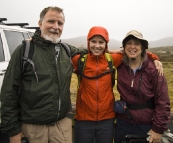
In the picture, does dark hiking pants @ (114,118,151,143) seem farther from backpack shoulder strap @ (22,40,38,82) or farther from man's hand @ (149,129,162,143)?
backpack shoulder strap @ (22,40,38,82)

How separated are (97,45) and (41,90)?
Answer: 115 cm

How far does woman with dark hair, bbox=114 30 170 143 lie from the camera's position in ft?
8.54

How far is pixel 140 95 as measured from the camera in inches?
106

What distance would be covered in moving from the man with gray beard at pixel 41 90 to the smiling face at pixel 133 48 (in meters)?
0.96

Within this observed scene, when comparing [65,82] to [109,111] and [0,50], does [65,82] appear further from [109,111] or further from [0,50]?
[0,50]

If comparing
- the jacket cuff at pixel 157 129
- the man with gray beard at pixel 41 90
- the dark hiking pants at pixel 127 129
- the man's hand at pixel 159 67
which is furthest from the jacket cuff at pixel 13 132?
the man's hand at pixel 159 67

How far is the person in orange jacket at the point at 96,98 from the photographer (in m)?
2.77

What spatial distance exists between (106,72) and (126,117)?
0.74 m

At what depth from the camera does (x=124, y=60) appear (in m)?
2.93

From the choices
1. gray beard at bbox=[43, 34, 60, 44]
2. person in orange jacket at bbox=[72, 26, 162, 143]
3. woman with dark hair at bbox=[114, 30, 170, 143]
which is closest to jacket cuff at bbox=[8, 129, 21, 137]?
person in orange jacket at bbox=[72, 26, 162, 143]

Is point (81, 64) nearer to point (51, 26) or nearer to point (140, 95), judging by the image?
point (51, 26)

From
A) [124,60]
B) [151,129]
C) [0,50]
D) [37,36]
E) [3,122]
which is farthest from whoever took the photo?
[0,50]

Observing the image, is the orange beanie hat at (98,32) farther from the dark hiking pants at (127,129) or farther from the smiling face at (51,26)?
the dark hiking pants at (127,129)

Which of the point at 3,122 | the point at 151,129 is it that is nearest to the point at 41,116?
the point at 3,122
